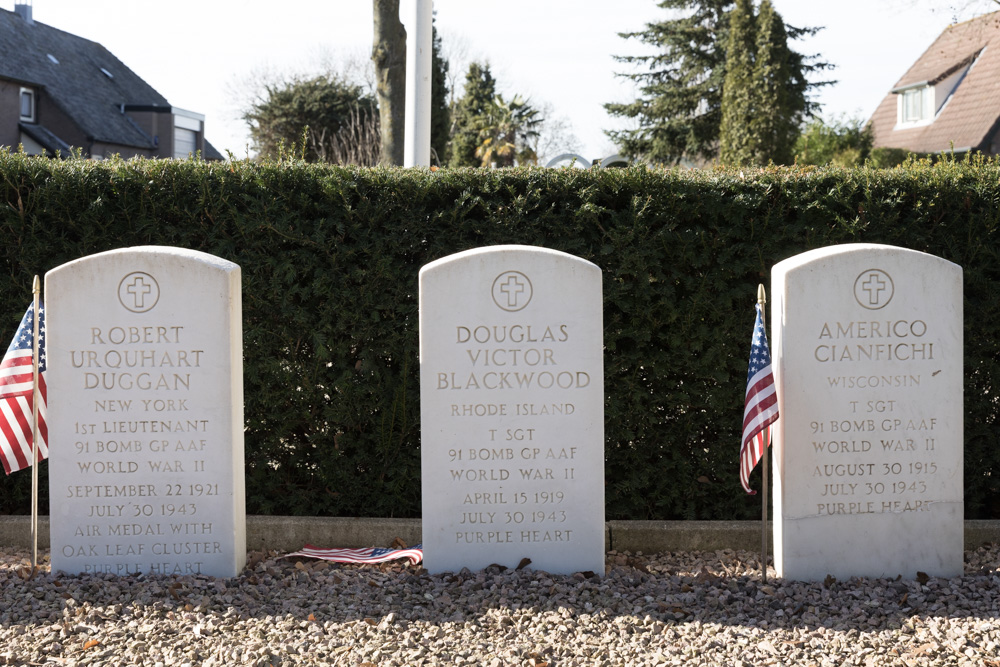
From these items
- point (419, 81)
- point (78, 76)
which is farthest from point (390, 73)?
point (78, 76)

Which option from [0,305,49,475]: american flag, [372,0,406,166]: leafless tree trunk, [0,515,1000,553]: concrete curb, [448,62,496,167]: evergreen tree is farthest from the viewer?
[448,62,496,167]: evergreen tree

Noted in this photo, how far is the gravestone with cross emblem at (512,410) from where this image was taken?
4348 millimetres

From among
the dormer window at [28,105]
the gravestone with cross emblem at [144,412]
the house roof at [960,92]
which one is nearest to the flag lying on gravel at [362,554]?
the gravestone with cross emblem at [144,412]

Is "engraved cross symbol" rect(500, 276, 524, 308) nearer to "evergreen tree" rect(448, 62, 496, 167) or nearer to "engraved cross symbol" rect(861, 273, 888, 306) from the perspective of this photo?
"engraved cross symbol" rect(861, 273, 888, 306)

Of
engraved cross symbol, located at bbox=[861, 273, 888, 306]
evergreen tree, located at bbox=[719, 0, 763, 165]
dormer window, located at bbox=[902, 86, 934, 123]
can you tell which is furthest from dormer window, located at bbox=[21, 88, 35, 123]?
engraved cross symbol, located at bbox=[861, 273, 888, 306]

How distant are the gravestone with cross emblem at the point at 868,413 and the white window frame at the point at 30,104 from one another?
93.4 ft

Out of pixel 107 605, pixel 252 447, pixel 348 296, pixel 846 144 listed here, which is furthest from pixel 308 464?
pixel 846 144

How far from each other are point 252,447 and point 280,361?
0.56 m

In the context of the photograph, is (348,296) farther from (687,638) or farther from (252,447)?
(687,638)

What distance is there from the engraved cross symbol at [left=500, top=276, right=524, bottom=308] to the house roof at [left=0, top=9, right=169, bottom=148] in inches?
1042

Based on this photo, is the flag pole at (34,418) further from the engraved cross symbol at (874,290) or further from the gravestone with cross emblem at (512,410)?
the engraved cross symbol at (874,290)

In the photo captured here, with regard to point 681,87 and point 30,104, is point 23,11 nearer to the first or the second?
point 30,104

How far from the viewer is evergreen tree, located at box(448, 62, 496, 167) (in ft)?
123

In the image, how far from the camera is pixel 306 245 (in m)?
5.13
